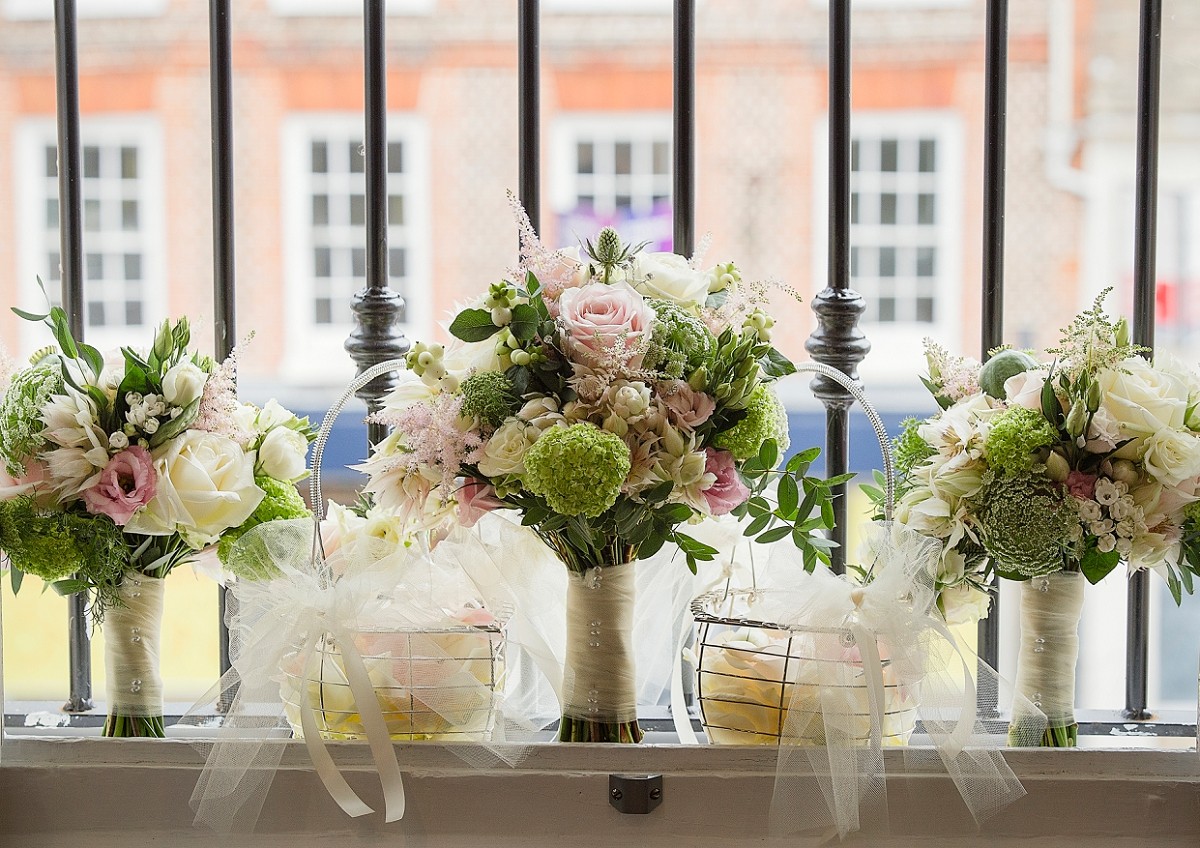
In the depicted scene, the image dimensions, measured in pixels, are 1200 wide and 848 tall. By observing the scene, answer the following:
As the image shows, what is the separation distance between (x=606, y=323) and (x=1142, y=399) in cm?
45

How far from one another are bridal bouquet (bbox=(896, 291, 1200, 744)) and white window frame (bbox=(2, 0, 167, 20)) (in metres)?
5.98

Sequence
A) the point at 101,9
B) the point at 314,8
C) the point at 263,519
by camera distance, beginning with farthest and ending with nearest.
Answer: the point at 314,8 < the point at 101,9 < the point at 263,519

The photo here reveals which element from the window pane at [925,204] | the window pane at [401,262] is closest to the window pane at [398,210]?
the window pane at [401,262]

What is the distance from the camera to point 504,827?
1.00 m

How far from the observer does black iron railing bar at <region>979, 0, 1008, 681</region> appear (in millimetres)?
1120

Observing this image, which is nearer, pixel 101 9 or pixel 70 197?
pixel 70 197

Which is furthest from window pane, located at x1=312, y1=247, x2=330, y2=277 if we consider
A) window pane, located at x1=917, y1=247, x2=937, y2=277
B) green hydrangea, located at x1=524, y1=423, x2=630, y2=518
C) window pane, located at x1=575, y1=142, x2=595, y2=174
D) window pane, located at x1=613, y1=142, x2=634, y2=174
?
green hydrangea, located at x1=524, y1=423, x2=630, y2=518

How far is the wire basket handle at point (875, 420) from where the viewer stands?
1010mm

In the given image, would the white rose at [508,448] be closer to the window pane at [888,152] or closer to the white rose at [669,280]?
the white rose at [669,280]

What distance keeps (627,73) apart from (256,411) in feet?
17.1

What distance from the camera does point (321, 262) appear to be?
607 centimetres

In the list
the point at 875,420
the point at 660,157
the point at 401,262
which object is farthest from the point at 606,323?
the point at 660,157

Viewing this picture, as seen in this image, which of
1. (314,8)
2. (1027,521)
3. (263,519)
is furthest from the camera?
(314,8)

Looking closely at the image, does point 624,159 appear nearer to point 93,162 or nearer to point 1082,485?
point 93,162
